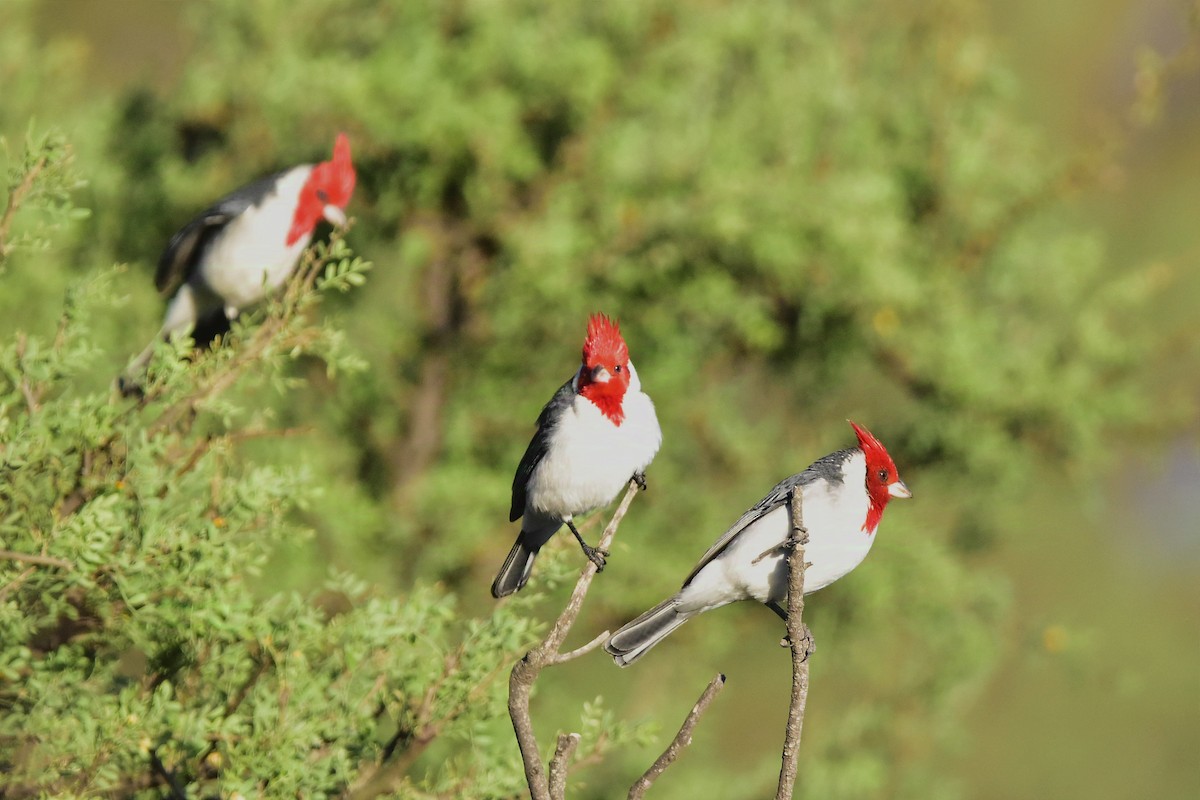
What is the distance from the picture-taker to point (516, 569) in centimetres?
421

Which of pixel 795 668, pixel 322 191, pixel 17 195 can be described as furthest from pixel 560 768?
pixel 322 191

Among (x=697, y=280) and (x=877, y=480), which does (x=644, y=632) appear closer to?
(x=877, y=480)

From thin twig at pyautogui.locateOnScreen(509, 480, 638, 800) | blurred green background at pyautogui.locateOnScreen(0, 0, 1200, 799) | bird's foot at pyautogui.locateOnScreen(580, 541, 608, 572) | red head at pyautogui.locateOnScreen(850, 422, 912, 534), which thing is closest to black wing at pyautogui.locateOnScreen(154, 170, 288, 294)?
blurred green background at pyautogui.locateOnScreen(0, 0, 1200, 799)

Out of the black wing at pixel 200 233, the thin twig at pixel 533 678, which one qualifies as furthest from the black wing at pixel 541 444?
the black wing at pixel 200 233

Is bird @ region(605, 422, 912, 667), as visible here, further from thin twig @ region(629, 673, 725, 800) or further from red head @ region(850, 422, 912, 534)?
thin twig @ region(629, 673, 725, 800)

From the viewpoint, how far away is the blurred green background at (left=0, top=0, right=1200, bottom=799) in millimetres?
8328

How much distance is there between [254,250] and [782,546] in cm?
313

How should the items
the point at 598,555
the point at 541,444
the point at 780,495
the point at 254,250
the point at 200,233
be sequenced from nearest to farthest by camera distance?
the point at 598,555, the point at 780,495, the point at 541,444, the point at 254,250, the point at 200,233

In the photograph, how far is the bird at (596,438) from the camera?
11.6 ft

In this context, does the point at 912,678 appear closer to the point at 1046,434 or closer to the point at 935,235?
the point at 1046,434

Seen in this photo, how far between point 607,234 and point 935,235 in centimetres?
252

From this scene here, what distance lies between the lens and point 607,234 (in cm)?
843

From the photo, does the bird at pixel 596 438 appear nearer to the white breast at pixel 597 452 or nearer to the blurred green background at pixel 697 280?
the white breast at pixel 597 452

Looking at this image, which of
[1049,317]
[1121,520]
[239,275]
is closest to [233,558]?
[239,275]
